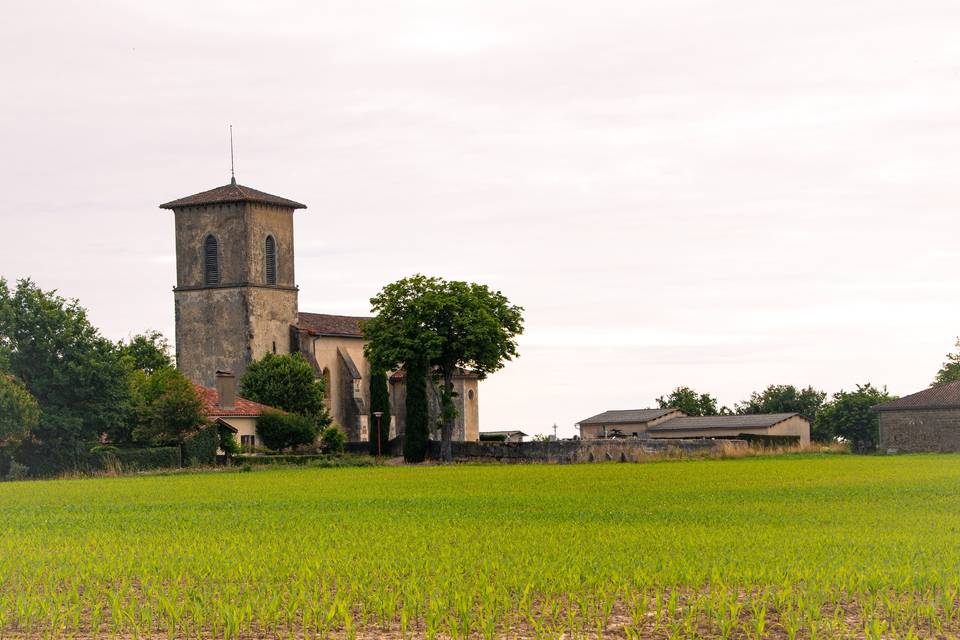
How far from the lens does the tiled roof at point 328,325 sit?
330ft

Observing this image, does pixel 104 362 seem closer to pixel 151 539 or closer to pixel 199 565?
pixel 151 539

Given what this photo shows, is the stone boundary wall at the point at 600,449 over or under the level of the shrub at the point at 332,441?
under

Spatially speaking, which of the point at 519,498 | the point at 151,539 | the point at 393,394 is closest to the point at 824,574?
the point at 151,539

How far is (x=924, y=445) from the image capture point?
88.4 m

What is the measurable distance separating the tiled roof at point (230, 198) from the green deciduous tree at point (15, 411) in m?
36.3

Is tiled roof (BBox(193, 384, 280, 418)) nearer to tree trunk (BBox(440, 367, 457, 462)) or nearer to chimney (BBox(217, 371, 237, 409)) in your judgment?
chimney (BBox(217, 371, 237, 409))

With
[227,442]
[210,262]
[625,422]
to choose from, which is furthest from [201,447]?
[625,422]

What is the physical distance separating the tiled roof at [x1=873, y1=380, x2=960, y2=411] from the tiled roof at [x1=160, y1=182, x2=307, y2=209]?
41.1 m

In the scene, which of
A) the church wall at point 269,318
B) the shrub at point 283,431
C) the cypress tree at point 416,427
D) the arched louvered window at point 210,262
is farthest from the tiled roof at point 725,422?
the shrub at point 283,431

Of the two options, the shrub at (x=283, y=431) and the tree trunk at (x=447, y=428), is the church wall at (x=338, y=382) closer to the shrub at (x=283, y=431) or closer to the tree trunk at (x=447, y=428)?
the shrub at (x=283, y=431)

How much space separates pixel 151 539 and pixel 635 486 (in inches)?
720

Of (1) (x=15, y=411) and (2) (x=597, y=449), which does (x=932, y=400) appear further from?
(1) (x=15, y=411)

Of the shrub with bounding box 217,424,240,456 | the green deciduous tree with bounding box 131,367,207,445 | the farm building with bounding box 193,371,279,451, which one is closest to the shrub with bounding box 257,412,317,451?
the farm building with bounding box 193,371,279,451

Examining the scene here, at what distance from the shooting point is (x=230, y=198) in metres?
98.0
